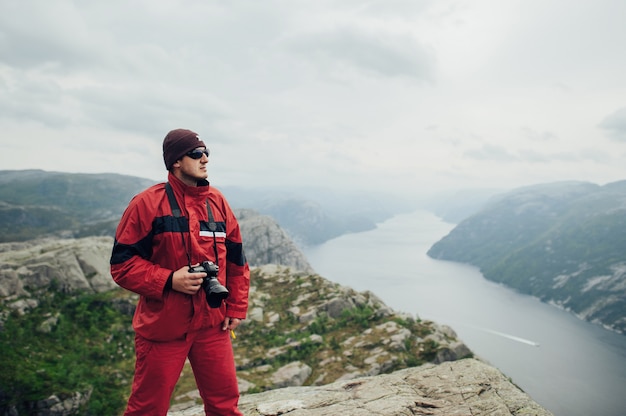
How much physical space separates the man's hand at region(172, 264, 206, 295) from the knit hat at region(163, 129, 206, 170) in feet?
5.20

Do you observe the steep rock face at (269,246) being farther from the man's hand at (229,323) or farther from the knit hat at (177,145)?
the knit hat at (177,145)

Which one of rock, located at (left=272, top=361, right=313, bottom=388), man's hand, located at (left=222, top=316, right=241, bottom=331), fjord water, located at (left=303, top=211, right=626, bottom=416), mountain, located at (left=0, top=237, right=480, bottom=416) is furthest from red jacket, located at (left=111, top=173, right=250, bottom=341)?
fjord water, located at (left=303, top=211, right=626, bottom=416)

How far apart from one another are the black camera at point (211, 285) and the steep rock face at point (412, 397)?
3.87 m

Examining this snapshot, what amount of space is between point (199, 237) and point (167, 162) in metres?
1.18

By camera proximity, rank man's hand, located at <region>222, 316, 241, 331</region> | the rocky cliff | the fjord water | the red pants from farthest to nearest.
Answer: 1. the fjord water
2. the rocky cliff
3. man's hand, located at <region>222, 316, 241, 331</region>
4. the red pants

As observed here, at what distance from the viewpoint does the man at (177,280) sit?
448cm

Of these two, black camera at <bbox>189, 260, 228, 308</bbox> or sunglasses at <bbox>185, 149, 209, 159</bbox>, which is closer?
black camera at <bbox>189, 260, 228, 308</bbox>

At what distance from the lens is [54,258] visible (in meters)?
26.4

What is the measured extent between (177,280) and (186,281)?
0.12 m

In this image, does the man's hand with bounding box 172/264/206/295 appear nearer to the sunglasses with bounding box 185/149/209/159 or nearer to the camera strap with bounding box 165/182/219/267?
the camera strap with bounding box 165/182/219/267

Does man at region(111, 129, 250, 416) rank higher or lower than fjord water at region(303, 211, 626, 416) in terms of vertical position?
higher

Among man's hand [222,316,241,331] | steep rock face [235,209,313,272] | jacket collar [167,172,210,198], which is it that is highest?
jacket collar [167,172,210,198]

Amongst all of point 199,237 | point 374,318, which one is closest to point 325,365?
point 374,318

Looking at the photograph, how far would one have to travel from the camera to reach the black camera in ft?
14.6
